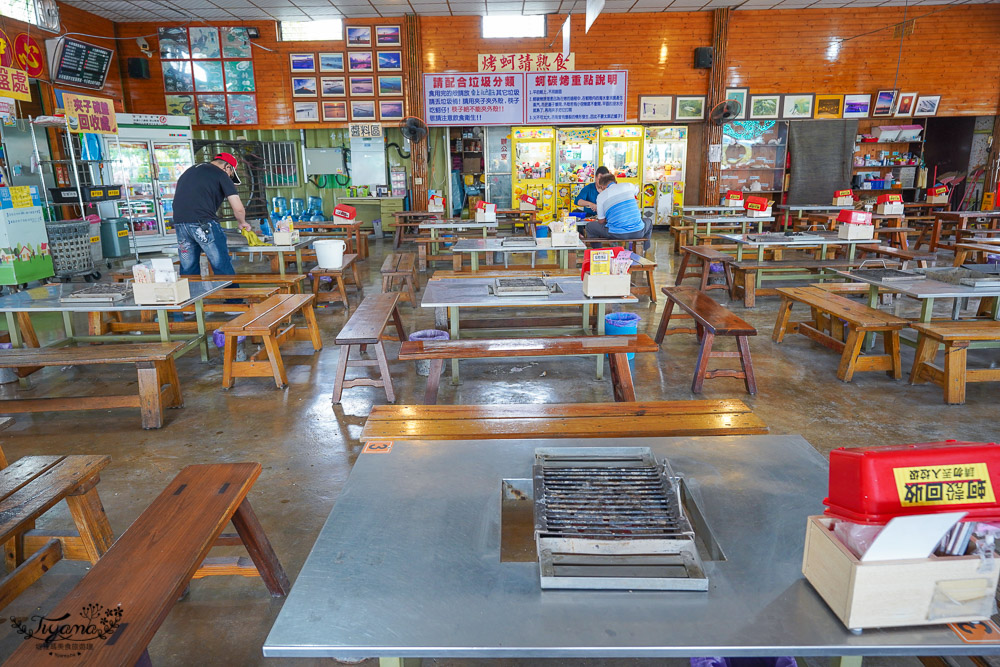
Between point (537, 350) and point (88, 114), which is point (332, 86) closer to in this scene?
point (88, 114)

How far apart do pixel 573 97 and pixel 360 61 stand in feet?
14.4

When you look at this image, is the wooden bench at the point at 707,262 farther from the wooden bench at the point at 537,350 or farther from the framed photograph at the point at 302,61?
the framed photograph at the point at 302,61

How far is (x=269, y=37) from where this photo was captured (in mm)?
12672

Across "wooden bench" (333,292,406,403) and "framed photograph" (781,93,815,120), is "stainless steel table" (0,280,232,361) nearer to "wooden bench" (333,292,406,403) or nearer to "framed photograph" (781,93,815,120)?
"wooden bench" (333,292,406,403)

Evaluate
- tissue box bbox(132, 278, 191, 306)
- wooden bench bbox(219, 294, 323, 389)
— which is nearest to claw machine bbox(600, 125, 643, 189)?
wooden bench bbox(219, 294, 323, 389)

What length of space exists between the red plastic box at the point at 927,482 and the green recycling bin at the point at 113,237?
11.5 metres

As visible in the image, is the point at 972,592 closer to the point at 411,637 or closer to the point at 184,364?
the point at 411,637

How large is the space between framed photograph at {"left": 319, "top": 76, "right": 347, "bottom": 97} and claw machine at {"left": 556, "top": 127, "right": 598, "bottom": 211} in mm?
4495

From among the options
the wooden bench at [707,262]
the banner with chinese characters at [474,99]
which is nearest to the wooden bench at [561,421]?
the wooden bench at [707,262]

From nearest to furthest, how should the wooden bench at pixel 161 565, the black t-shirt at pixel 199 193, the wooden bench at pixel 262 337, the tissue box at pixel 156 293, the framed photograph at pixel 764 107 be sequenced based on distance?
the wooden bench at pixel 161 565, the tissue box at pixel 156 293, the wooden bench at pixel 262 337, the black t-shirt at pixel 199 193, the framed photograph at pixel 764 107

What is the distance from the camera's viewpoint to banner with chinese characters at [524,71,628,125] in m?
11.9

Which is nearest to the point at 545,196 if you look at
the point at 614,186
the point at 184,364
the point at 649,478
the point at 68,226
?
the point at 614,186

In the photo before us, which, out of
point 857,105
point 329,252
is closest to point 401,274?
point 329,252

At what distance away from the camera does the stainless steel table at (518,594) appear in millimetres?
1164
